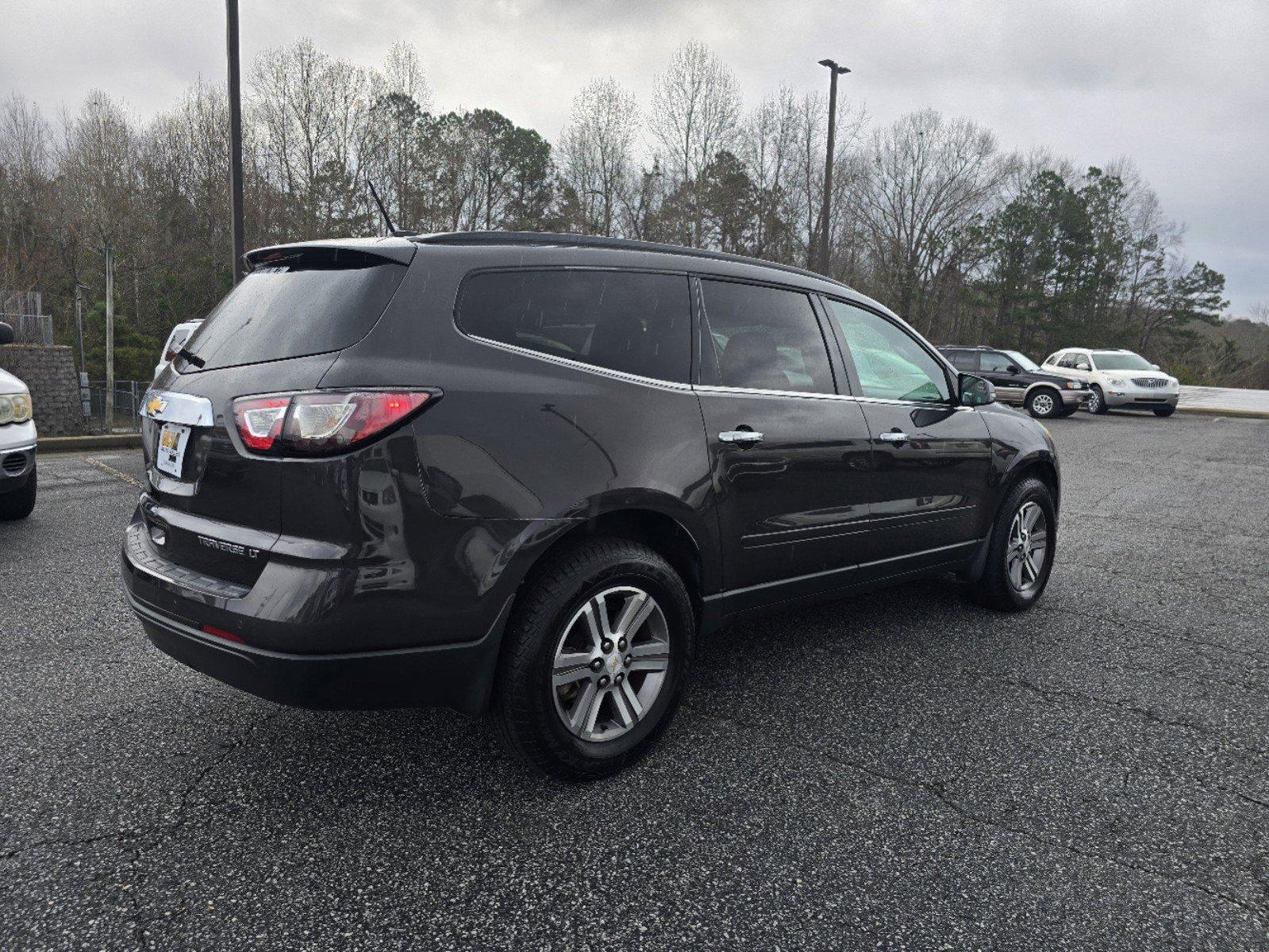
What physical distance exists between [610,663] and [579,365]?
942mm

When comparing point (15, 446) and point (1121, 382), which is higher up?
point (1121, 382)

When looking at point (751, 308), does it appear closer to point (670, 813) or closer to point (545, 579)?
point (545, 579)

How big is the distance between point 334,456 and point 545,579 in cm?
70

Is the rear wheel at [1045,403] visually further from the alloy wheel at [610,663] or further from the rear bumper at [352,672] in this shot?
the rear bumper at [352,672]

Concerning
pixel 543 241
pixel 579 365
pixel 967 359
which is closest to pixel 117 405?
pixel 967 359

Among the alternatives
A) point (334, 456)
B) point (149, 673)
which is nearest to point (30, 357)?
point (149, 673)

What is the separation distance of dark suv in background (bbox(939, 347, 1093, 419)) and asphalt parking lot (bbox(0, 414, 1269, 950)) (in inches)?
756

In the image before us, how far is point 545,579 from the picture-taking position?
2574 mm

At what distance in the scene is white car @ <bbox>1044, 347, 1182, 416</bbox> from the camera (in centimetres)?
2214

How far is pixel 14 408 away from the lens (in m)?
5.82

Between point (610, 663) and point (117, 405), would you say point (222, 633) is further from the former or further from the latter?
point (117, 405)

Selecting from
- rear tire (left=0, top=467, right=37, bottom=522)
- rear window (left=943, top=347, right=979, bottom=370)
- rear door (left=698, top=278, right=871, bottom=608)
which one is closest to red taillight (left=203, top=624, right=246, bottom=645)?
rear door (left=698, top=278, right=871, bottom=608)

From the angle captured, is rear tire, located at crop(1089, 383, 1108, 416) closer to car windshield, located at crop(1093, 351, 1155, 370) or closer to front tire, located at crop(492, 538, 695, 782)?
car windshield, located at crop(1093, 351, 1155, 370)

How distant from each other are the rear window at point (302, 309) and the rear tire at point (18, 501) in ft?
14.5
